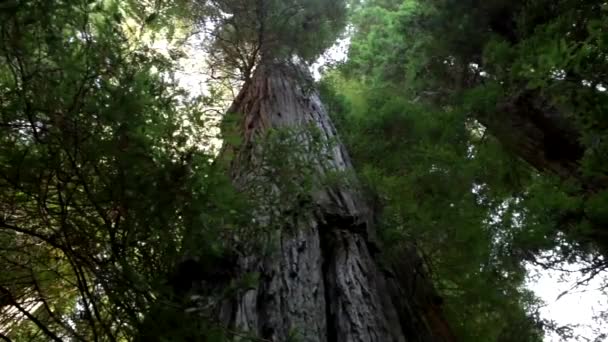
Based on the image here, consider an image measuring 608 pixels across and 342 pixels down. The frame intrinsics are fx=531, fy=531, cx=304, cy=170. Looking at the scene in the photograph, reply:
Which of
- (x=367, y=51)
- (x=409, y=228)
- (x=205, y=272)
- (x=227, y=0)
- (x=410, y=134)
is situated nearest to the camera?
(x=205, y=272)

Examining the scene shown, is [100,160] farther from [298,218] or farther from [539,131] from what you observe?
[539,131]

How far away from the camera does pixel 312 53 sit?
614cm

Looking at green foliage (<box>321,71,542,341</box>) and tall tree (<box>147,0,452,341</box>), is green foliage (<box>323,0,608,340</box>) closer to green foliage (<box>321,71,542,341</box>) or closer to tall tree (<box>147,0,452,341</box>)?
green foliage (<box>321,71,542,341</box>)

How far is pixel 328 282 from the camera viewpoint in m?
3.83

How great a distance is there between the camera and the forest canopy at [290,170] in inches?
91.2

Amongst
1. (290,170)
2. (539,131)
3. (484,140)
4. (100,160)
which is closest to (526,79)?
(539,131)

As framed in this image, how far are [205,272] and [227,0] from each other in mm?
3889

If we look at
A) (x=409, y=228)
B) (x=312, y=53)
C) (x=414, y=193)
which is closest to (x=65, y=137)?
(x=409, y=228)

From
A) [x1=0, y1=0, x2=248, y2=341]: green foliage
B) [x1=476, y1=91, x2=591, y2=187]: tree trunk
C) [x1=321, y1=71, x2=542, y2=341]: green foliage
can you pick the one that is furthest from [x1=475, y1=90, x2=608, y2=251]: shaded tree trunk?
[x1=0, y1=0, x2=248, y2=341]: green foliage

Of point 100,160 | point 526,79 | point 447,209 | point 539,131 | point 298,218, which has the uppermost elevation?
point 539,131

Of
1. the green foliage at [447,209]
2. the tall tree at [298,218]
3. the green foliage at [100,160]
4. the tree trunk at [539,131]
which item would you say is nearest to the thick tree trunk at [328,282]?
the tall tree at [298,218]

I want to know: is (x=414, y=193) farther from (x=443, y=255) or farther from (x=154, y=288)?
(x=154, y=288)

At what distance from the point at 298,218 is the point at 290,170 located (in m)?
0.70

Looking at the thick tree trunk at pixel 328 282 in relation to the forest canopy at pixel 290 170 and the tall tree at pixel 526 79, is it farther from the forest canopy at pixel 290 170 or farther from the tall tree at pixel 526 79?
the tall tree at pixel 526 79
